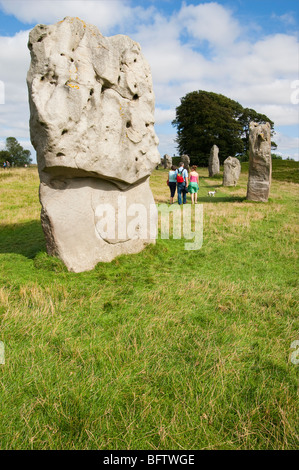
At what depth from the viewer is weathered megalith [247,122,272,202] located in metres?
14.8

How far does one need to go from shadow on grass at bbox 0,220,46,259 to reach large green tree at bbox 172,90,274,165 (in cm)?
4074

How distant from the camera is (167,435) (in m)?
2.70

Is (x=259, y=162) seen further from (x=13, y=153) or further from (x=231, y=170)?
(x=13, y=153)

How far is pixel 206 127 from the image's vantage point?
47969mm

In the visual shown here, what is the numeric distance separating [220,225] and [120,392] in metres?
8.24

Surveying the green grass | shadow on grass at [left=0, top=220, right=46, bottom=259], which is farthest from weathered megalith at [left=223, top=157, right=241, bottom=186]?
shadow on grass at [left=0, top=220, right=46, bottom=259]

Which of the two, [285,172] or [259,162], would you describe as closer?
[259,162]

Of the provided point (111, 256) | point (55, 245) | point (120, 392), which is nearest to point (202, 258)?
point (111, 256)

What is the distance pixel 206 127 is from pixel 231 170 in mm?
26463

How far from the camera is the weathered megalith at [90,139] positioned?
595 centimetres

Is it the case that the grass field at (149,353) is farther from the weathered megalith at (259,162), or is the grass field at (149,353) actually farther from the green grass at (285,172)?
the green grass at (285,172)

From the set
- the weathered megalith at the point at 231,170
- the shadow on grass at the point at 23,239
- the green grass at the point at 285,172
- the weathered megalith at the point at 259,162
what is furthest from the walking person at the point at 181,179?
the green grass at the point at 285,172

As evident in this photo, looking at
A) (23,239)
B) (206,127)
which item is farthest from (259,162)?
(206,127)

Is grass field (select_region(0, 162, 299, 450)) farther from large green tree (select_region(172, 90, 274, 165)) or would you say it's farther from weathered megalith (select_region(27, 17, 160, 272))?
large green tree (select_region(172, 90, 274, 165))
